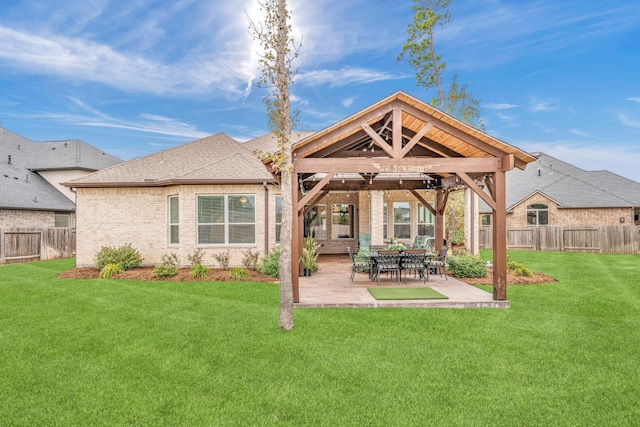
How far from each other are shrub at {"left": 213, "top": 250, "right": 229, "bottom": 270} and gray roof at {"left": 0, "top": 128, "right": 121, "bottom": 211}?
1272cm

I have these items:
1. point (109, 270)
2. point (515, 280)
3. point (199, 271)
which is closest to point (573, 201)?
point (515, 280)

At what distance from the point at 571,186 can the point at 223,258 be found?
2497 cm

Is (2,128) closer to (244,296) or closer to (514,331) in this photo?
(244,296)

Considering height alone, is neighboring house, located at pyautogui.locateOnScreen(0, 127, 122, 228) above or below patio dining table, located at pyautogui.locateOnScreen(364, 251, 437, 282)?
above

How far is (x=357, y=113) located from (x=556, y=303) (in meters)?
6.24

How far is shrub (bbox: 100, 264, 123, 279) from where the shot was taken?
12.6 meters

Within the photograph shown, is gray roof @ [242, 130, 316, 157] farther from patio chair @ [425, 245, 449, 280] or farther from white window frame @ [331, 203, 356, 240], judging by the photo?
patio chair @ [425, 245, 449, 280]

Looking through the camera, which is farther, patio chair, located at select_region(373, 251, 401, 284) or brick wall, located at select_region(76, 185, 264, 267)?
brick wall, located at select_region(76, 185, 264, 267)

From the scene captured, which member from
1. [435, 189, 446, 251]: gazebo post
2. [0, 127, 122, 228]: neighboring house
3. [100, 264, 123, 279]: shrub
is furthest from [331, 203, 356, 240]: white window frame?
[0, 127, 122, 228]: neighboring house

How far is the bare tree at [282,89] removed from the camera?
6488mm

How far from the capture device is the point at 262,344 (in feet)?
18.9

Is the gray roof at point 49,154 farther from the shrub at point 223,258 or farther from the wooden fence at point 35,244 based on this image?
the shrub at point 223,258

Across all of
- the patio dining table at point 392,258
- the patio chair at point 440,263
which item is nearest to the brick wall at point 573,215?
the patio chair at point 440,263

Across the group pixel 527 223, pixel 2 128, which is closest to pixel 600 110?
pixel 527 223
